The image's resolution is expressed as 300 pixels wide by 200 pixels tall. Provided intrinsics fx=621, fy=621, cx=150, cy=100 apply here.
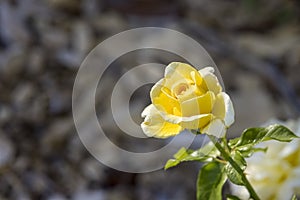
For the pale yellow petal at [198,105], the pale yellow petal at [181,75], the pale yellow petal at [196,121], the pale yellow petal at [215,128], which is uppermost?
the pale yellow petal at [181,75]

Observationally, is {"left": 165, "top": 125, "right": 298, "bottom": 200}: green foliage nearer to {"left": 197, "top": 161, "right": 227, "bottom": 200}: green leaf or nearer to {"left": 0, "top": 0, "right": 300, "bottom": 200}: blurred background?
{"left": 197, "top": 161, "right": 227, "bottom": 200}: green leaf

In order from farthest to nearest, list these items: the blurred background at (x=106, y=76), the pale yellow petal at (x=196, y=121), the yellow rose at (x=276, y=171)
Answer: the blurred background at (x=106, y=76) < the yellow rose at (x=276, y=171) < the pale yellow petal at (x=196, y=121)

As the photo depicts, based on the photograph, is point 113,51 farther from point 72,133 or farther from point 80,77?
point 72,133

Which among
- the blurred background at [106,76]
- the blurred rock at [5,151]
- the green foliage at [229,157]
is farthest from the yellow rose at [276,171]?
the blurred rock at [5,151]

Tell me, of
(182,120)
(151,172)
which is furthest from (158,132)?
(151,172)

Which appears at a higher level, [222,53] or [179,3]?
[179,3]

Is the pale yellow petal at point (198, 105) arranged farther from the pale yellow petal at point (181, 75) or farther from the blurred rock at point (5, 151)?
the blurred rock at point (5, 151)

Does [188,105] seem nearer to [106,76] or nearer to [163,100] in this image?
[163,100]

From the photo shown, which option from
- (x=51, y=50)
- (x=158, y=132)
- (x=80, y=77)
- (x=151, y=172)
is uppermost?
(x=51, y=50)
